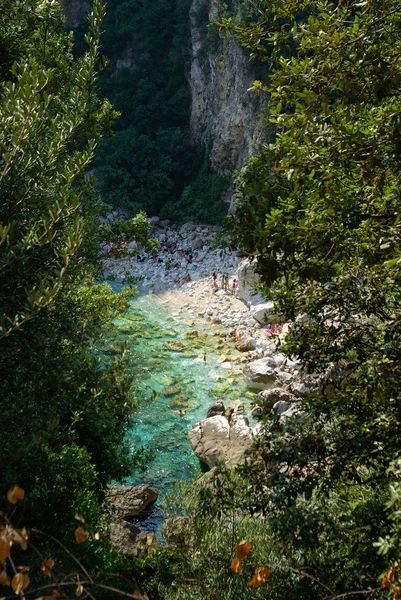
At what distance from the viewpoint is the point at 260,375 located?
17344 mm

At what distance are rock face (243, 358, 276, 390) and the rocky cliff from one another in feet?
58.4

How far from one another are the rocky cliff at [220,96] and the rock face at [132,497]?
24099mm

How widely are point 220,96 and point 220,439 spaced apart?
2920cm

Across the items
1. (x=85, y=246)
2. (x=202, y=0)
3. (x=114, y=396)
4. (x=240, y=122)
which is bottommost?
(x=114, y=396)

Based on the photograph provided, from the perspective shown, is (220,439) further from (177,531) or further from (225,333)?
(225,333)

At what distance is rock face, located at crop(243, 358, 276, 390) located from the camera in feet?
56.8

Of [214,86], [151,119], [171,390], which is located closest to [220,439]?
[171,390]

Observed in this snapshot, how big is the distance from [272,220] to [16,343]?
3.02 metres

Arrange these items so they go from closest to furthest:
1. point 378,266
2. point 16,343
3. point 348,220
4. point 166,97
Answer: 1. point 348,220
2. point 378,266
3. point 16,343
4. point 166,97

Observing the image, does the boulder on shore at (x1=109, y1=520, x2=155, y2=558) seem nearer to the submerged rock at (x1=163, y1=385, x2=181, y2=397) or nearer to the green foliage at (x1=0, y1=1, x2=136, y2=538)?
the green foliage at (x1=0, y1=1, x2=136, y2=538)

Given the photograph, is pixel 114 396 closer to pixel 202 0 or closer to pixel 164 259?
pixel 164 259

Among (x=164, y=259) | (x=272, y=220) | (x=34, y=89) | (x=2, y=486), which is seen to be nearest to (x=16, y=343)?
(x=2, y=486)

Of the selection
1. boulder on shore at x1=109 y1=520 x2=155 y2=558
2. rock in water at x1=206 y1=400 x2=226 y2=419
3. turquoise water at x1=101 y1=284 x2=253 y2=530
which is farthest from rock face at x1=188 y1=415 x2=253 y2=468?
boulder on shore at x1=109 y1=520 x2=155 y2=558

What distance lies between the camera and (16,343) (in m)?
5.16
